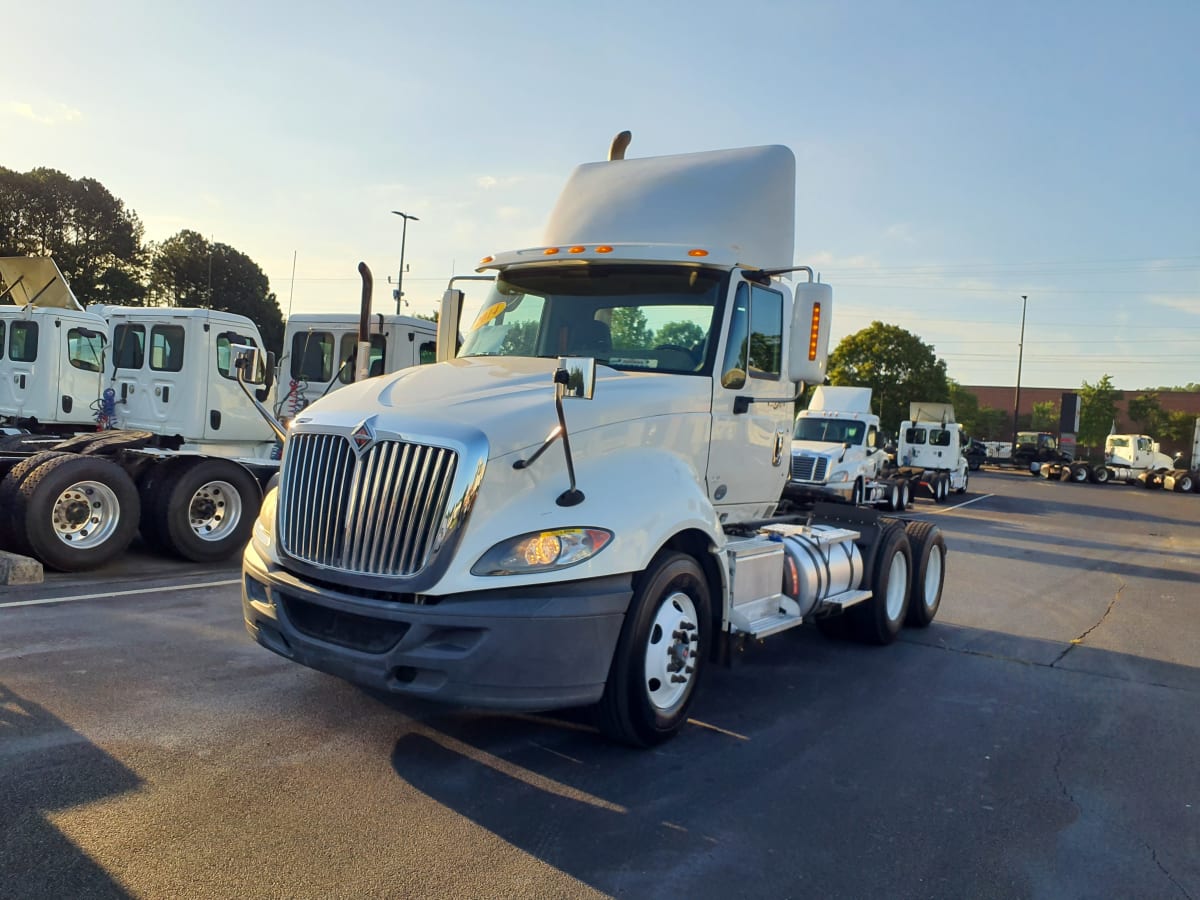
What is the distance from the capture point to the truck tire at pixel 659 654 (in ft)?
15.4

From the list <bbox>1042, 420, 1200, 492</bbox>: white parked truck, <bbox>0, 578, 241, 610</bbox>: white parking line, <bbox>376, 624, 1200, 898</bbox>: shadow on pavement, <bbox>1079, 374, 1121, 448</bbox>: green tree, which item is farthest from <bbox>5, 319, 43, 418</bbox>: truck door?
<bbox>1079, 374, 1121, 448</bbox>: green tree

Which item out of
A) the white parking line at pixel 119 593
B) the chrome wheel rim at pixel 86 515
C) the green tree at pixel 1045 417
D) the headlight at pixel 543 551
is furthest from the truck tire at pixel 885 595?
the green tree at pixel 1045 417

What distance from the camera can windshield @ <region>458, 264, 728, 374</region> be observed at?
5789 millimetres

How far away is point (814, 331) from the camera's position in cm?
608

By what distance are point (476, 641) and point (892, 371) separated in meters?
52.1

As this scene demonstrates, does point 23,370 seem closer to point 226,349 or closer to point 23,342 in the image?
point 23,342

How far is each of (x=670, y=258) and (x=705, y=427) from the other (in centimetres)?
111

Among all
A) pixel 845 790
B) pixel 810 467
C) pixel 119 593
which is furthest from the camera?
pixel 810 467

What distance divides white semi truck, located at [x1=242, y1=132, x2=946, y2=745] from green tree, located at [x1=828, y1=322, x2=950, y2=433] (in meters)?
47.4

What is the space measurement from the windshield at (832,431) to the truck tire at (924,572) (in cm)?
1436

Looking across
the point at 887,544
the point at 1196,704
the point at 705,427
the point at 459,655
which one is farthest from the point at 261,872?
the point at 1196,704

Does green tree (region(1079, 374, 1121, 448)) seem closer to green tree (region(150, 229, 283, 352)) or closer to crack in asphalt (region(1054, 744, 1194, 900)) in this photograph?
green tree (region(150, 229, 283, 352))

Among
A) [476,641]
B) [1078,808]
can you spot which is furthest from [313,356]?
[1078,808]

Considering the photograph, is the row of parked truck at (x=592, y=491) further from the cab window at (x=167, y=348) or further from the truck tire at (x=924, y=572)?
the cab window at (x=167, y=348)
